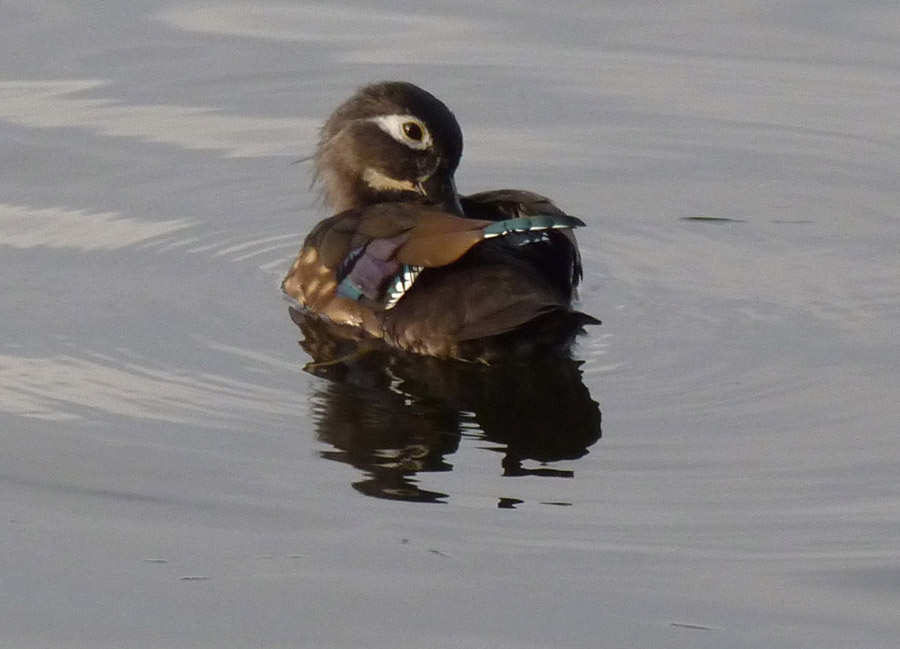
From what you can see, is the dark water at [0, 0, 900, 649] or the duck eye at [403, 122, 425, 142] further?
the duck eye at [403, 122, 425, 142]

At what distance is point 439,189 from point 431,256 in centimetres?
120

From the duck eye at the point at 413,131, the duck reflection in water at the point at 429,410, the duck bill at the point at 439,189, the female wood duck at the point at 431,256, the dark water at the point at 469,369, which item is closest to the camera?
the dark water at the point at 469,369

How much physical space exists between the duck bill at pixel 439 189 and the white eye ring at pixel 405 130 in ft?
0.45

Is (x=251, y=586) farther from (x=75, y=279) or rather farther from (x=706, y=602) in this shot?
(x=75, y=279)

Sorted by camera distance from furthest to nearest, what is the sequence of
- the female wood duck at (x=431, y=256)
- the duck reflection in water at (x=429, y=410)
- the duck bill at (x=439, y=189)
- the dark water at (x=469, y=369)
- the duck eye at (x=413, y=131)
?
the duck eye at (x=413, y=131) → the duck bill at (x=439, y=189) → the female wood duck at (x=431, y=256) → the duck reflection in water at (x=429, y=410) → the dark water at (x=469, y=369)

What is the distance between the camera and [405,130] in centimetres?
789

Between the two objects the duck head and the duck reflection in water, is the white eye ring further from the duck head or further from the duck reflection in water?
the duck reflection in water

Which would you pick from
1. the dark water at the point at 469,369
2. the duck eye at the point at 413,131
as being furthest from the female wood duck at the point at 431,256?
the dark water at the point at 469,369

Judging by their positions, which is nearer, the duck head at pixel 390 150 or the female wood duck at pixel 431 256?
the female wood duck at pixel 431 256

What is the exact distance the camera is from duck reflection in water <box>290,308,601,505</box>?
586 centimetres

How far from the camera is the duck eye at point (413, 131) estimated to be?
7.86 metres

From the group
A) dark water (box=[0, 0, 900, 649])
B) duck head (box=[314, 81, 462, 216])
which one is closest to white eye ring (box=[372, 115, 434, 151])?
duck head (box=[314, 81, 462, 216])

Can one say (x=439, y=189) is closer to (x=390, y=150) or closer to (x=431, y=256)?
(x=390, y=150)

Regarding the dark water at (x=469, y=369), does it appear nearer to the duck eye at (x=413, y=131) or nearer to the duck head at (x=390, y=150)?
the duck head at (x=390, y=150)
